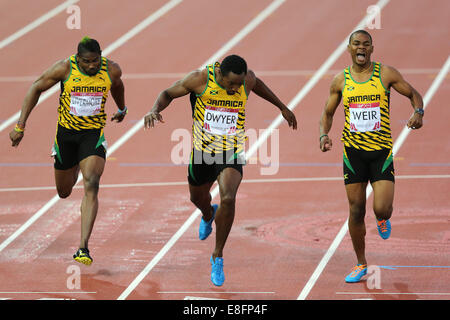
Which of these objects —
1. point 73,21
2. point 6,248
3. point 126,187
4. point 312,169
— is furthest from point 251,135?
point 73,21

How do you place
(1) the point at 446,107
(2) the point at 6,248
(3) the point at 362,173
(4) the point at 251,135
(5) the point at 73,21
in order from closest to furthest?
(3) the point at 362,173, (2) the point at 6,248, (4) the point at 251,135, (1) the point at 446,107, (5) the point at 73,21

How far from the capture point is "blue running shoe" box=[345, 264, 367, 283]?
31.2 feet

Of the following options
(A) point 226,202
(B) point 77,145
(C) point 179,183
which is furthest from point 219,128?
(C) point 179,183

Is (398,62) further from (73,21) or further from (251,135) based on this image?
(73,21)

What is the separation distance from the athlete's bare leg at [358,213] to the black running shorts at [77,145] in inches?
105

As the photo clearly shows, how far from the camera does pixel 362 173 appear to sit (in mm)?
9383

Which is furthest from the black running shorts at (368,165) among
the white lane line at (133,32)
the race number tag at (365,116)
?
the white lane line at (133,32)

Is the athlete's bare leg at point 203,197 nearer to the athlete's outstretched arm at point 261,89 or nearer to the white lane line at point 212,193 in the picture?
the white lane line at point 212,193

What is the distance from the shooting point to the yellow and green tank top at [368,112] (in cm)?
921

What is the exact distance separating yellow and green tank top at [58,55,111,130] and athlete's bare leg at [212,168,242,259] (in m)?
1.58

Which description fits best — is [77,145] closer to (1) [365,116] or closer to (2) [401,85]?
(1) [365,116]

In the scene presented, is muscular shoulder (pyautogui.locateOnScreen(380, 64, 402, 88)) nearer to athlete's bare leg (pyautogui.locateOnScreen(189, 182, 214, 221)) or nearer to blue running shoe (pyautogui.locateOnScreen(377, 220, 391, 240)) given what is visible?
blue running shoe (pyautogui.locateOnScreen(377, 220, 391, 240))

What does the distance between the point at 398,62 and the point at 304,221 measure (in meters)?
8.77

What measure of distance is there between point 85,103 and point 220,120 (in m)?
1.51
